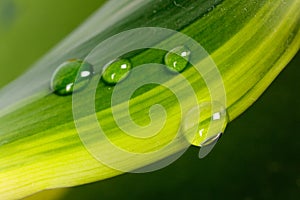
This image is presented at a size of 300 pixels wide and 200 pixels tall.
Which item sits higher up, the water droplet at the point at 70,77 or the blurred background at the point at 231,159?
the water droplet at the point at 70,77

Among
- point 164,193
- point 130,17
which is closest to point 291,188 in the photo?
point 164,193

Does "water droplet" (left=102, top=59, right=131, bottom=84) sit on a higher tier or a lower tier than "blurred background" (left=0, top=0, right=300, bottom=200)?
higher

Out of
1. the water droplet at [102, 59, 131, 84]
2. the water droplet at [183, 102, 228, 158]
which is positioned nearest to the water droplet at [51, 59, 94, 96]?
the water droplet at [102, 59, 131, 84]

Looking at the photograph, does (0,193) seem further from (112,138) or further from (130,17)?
(130,17)

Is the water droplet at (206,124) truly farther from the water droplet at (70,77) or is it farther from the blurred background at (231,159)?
the water droplet at (70,77)

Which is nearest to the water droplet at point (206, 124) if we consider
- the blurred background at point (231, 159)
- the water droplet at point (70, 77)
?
the blurred background at point (231, 159)

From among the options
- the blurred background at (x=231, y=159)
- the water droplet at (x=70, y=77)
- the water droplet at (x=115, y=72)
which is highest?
the water droplet at (x=70, y=77)

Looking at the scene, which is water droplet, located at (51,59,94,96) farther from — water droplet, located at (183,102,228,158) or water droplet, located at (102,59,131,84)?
water droplet, located at (183,102,228,158)

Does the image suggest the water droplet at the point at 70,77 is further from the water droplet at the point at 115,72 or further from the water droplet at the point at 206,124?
the water droplet at the point at 206,124
